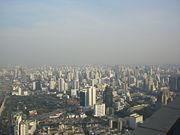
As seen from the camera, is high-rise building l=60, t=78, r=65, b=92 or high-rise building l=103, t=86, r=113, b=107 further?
high-rise building l=60, t=78, r=65, b=92

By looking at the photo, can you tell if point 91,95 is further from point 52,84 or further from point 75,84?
point 52,84

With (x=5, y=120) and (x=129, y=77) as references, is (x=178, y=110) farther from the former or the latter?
(x=129, y=77)

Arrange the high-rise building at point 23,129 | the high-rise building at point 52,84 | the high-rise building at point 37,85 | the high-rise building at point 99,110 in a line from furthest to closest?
the high-rise building at point 52,84, the high-rise building at point 37,85, the high-rise building at point 99,110, the high-rise building at point 23,129

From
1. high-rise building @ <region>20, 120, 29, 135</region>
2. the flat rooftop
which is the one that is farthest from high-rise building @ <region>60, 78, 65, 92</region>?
the flat rooftop

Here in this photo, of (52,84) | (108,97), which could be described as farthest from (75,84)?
(108,97)

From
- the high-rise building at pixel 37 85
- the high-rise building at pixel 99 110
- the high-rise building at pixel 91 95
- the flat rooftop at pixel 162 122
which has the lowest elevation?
the high-rise building at pixel 99 110

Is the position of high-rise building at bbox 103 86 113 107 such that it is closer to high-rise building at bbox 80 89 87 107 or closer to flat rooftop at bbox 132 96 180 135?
high-rise building at bbox 80 89 87 107

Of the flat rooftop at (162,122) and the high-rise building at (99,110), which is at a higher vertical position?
the flat rooftop at (162,122)

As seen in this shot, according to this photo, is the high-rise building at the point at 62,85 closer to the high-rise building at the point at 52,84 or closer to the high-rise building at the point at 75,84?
the high-rise building at the point at 52,84

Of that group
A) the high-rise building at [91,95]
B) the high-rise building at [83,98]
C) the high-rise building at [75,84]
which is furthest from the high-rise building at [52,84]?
the high-rise building at [91,95]

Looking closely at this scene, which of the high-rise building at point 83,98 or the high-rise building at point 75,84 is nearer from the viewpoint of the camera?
the high-rise building at point 83,98

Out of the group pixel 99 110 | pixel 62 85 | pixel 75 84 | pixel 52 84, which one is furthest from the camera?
pixel 62 85
